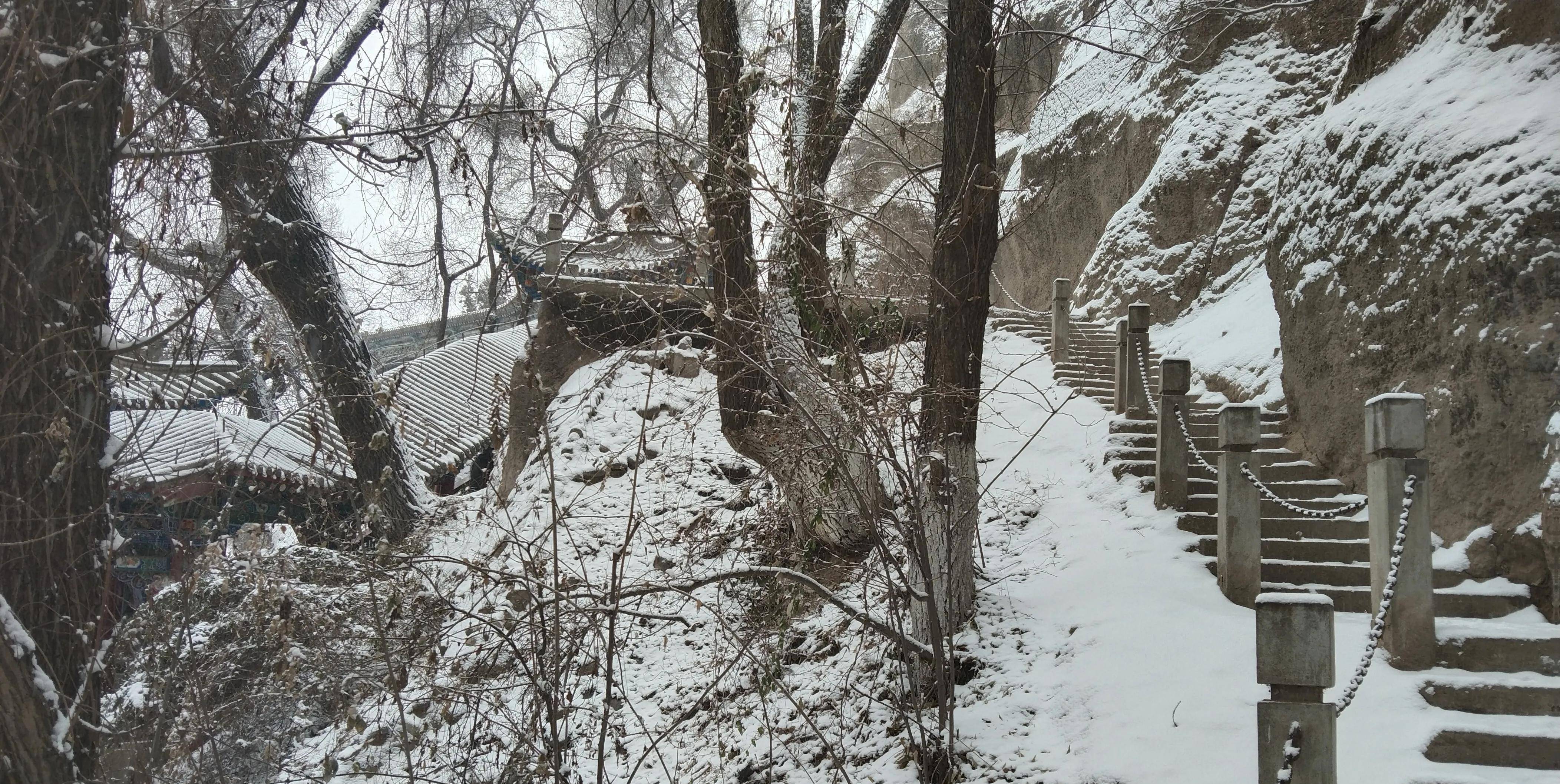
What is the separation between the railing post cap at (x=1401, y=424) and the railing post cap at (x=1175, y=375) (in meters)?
2.01

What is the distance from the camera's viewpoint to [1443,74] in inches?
274

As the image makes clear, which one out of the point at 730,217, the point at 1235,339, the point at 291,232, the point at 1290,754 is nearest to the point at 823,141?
the point at 730,217

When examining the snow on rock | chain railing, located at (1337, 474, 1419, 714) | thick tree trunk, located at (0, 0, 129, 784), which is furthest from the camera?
the snow on rock

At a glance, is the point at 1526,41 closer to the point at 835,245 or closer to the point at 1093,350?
the point at 835,245

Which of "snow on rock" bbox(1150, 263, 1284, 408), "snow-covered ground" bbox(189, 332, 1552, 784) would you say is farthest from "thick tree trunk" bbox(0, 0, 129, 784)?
"snow on rock" bbox(1150, 263, 1284, 408)

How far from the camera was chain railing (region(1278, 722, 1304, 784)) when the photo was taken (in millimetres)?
3117

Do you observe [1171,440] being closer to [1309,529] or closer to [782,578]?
[1309,529]

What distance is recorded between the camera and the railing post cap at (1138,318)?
28.9 ft

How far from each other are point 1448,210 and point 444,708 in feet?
21.0

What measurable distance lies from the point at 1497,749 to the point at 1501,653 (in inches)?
29.6

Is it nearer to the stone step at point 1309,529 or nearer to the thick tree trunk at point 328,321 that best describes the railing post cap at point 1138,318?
the stone step at point 1309,529

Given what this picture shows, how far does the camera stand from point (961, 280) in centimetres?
597

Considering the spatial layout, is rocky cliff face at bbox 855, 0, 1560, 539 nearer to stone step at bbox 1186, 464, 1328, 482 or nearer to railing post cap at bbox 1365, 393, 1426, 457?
stone step at bbox 1186, 464, 1328, 482

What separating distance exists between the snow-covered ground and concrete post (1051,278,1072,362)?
294 cm
